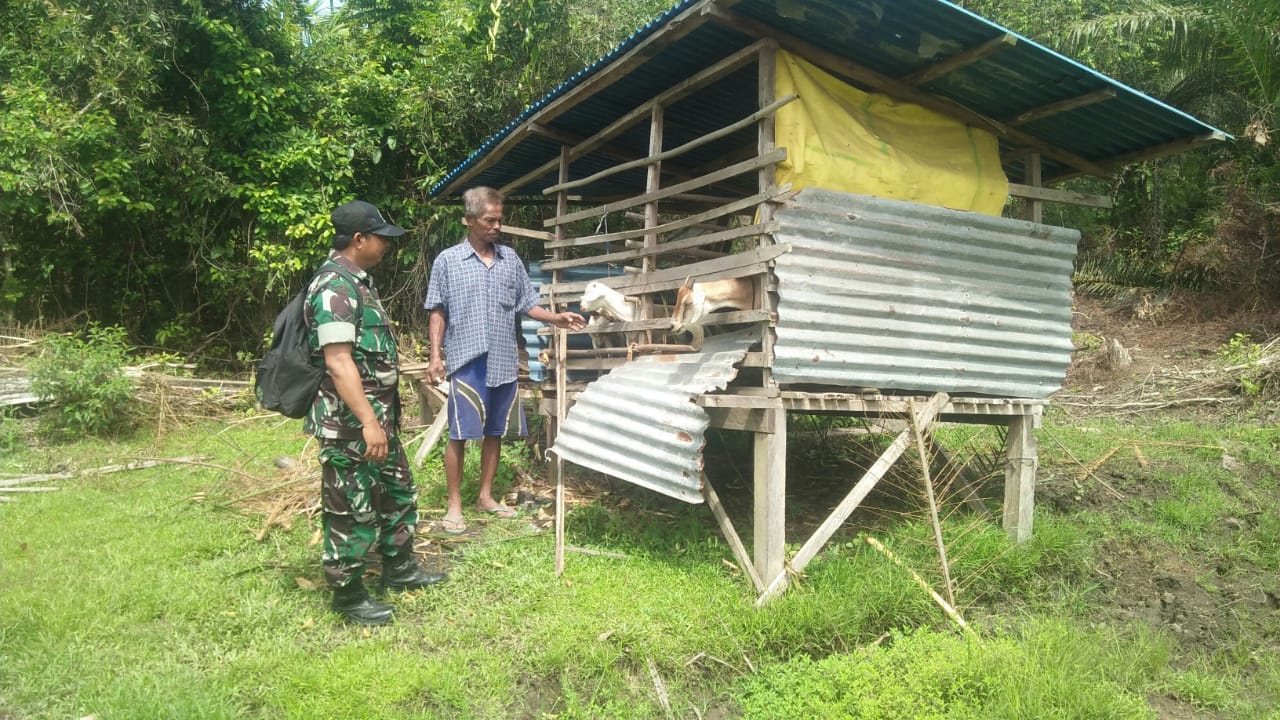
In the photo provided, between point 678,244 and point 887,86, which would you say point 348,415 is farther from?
point 887,86

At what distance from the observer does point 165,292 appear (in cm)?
1213

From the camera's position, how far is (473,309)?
5.12 metres

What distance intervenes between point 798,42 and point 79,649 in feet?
15.9

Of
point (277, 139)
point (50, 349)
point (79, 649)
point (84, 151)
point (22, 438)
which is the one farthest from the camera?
point (277, 139)

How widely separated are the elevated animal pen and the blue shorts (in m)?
0.46

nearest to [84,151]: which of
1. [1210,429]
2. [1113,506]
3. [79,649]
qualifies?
[79,649]

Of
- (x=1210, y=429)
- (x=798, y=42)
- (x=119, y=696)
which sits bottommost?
(x=119, y=696)

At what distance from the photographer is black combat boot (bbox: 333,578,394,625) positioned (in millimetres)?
3824

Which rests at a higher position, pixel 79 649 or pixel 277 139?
pixel 277 139

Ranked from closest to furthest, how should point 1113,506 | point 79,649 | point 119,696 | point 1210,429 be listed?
point 119,696, point 79,649, point 1113,506, point 1210,429

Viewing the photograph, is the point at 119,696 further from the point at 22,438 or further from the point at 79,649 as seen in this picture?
the point at 22,438

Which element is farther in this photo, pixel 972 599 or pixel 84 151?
pixel 84 151

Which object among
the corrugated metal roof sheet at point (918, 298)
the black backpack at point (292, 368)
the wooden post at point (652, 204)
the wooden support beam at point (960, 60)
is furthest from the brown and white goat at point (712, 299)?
the black backpack at point (292, 368)

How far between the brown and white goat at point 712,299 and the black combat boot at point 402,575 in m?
2.06
